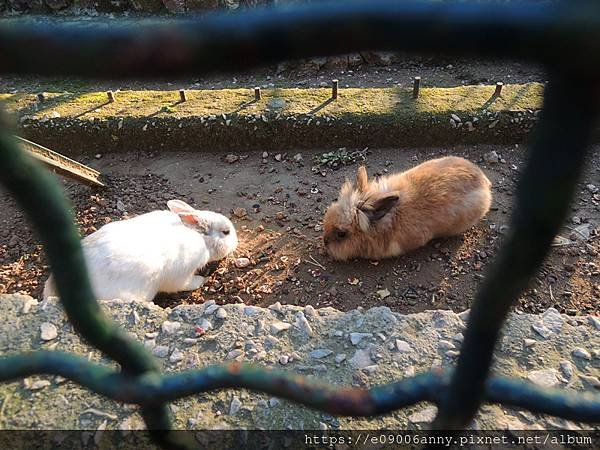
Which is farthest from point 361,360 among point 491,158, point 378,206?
point 491,158

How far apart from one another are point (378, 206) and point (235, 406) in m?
2.25

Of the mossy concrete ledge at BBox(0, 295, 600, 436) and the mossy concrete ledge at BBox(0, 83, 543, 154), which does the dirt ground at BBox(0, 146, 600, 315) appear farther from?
the mossy concrete ledge at BBox(0, 295, 600, 436)

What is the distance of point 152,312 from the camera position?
2271mm

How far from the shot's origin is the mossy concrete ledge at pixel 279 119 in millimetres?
4781

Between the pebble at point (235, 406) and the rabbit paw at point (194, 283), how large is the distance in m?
2.03

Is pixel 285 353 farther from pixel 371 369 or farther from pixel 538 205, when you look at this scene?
pixel 538 205

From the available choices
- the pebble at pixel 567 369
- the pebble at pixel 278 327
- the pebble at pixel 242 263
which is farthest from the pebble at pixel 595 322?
the pebble at pixel 242 263

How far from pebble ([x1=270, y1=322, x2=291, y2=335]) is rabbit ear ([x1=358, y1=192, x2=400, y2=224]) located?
5.77 feet

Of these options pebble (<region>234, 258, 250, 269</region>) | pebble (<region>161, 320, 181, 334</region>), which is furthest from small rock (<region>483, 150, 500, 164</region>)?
pebble (<region>161, 320, 181, 334</region>)

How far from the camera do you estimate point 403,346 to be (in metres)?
2.05

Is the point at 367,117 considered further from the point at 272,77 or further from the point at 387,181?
the point at 272,77

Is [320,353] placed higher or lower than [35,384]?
higher

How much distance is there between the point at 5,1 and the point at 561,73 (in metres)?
→ 9.82

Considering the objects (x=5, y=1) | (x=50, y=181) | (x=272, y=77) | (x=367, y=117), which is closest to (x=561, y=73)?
(x=50, y=181)
